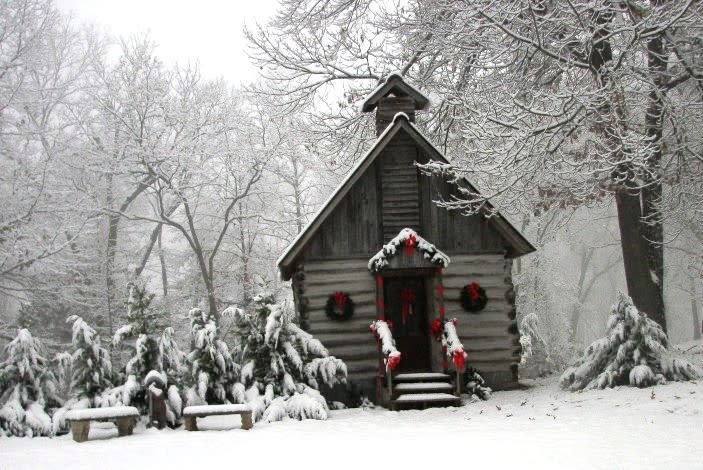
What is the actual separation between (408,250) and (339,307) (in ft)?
7.59

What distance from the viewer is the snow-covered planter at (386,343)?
45.1 ft

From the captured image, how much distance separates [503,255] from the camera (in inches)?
653

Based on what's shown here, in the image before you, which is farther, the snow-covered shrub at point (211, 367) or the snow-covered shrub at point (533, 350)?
the snow-covered shrub at point (533, 350)

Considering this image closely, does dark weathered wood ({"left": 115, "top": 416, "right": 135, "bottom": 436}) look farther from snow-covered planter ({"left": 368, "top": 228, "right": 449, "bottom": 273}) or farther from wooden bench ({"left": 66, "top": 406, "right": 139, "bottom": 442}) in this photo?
snow-covered planter ({"left": 368, "top": 228, "right": 449, "bottom": 273})

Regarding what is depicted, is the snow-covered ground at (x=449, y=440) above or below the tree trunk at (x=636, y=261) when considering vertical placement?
below

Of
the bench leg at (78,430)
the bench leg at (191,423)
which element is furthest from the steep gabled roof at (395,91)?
the bench leg at (78,430)

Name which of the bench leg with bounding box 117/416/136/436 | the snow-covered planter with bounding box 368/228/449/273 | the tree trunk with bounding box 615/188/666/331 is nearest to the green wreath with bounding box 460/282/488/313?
the snow-covered planter with bounding box 368/228/449/273

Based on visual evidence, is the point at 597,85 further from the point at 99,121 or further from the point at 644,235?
the point at 99,121

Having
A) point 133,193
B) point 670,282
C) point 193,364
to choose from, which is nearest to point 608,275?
point 670,282

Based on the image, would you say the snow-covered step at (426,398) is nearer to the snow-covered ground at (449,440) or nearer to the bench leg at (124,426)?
the snow-covered ground at (449,440)

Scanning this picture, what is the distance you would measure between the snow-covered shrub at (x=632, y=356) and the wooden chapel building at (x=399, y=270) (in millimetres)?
3035

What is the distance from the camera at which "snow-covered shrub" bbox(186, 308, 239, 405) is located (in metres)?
13.2

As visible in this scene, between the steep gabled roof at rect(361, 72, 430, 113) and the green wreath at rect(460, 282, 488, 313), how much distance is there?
16.1 ft

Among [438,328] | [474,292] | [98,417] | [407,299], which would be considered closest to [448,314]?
[474,292]
